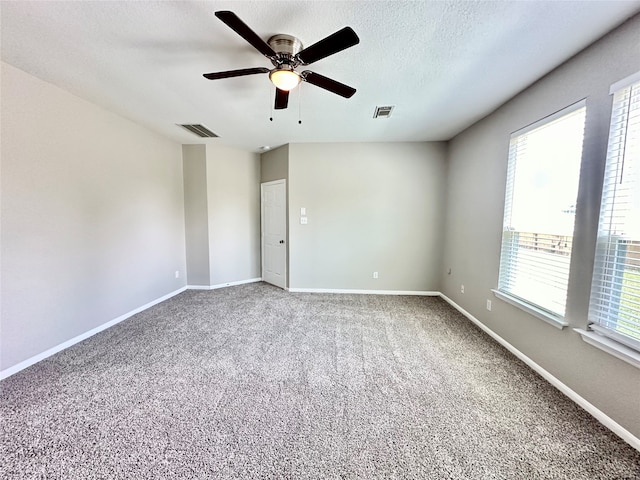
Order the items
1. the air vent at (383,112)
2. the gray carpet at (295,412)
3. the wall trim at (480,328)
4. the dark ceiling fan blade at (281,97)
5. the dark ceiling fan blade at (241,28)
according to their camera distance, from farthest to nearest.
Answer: the air vent at (383,112)
the dark ceiling fan blade at (281,97)
the wall trim at (480,328)
the gray carpet at (295,412)
the dark ceiling fan blade at (241,28)

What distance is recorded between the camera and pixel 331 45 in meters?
1.48

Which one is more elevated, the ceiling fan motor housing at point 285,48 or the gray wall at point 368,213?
the ceiling fan motor housing at point 285,48

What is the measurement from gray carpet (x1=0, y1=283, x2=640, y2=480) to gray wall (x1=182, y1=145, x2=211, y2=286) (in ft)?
5.66

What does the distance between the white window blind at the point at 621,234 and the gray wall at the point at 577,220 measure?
0.06 m

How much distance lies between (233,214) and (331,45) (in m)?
3.77

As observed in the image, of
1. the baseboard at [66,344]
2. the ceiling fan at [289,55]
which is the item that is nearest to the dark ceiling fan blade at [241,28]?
the ceiling fan at [289,55]

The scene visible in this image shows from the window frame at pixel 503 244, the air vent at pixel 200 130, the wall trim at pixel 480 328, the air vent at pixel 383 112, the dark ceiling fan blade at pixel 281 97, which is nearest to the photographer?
the wall trim at pixel 480 328

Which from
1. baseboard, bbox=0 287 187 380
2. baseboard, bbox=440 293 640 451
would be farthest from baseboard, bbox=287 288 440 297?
baseboard, bbox=0 287 187 380

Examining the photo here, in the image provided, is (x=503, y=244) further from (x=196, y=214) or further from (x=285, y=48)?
(x=196, y=214)

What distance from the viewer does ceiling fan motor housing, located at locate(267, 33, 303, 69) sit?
173cm

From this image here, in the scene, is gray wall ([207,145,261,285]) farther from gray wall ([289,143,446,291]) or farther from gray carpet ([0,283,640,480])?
gray carpet ([0,283,640,480])

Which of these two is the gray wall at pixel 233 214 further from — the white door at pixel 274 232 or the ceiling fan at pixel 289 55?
the ceiling fan at pixel 289 55

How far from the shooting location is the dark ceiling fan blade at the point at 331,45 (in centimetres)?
137

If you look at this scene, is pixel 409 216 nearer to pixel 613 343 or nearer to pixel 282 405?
pixel 613 343
